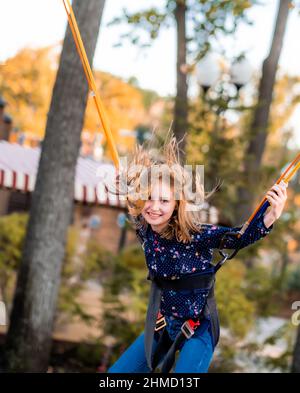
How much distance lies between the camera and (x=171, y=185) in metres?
3.15

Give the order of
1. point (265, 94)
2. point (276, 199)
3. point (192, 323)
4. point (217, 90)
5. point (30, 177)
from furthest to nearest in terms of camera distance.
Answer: point (265, 94) → point (217, 90) → point (30, 177) → point (192, 323) → point (276, 199)

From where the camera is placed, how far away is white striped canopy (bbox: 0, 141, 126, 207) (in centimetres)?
766

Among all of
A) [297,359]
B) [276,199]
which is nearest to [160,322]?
[276,199]

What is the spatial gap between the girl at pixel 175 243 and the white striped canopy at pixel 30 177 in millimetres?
3782

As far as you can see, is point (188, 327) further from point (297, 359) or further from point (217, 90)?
point (217, 90)

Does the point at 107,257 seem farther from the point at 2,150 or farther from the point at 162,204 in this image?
the point at 162,204

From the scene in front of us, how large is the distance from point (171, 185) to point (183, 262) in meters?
0.40

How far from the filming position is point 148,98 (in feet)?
136

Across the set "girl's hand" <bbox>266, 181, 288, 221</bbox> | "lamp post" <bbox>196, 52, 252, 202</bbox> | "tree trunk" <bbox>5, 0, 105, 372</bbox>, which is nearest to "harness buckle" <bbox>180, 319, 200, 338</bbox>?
"girl's hand" <bbox>266, 181, 288, 221</bbox>

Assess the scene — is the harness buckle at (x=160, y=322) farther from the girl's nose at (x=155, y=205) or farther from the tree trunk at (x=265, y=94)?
the tree trunk at (x=265, y=94)

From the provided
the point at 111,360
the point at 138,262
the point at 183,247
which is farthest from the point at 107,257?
the point at 183,247

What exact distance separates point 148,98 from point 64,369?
35.3 m

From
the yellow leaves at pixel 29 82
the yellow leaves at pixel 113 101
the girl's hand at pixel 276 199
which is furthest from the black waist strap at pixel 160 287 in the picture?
the yellow leaves at pixel 113 101

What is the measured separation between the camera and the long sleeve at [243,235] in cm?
298
